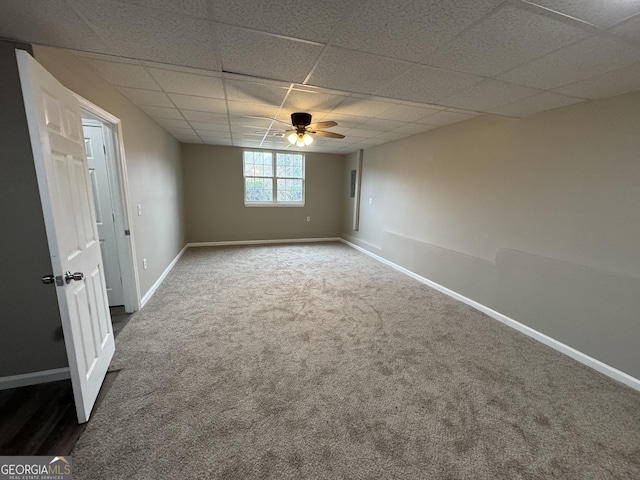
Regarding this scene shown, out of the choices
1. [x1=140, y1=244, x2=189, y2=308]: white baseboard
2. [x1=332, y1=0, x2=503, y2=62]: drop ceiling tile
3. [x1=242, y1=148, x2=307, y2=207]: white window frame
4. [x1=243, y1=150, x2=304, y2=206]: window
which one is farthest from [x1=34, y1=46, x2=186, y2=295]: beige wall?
[x1=332, y1=0, x2=503, y2=62]: drop ceiling tile

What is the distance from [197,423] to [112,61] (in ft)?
8.31

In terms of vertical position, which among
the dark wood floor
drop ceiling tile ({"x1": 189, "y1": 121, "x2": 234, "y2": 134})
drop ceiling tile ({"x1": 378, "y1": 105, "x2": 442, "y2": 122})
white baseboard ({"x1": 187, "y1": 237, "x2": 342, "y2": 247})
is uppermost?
drop ceiling tile ({"x1": 378, "y1": 105, "x2": 442, "y2": 122})

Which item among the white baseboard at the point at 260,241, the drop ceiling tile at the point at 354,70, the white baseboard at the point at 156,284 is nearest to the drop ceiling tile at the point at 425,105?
the drop ceiling tile at the point at 354,70

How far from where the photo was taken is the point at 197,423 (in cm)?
156

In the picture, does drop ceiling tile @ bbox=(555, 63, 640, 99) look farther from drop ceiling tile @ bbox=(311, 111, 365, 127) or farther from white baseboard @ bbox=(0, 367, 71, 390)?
white baseboard @ bbox=(0, 367, 71, 390)

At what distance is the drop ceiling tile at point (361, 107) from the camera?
104 inches

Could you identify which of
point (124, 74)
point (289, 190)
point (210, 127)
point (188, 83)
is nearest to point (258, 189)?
point (289, 190)

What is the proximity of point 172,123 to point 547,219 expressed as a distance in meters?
4.71

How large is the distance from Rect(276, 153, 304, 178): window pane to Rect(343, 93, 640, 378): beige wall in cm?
318

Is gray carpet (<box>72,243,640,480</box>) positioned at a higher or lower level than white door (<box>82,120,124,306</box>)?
lower

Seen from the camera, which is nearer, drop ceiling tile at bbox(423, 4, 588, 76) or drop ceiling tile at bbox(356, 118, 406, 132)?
drop ceiling tile at bbox(423, 4, 588, 76)

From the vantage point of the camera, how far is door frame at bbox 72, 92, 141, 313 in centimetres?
253

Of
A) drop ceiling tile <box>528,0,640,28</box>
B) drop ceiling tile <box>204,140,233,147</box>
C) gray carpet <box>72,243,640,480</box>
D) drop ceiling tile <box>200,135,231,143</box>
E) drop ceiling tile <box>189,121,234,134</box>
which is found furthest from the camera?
drop ceiling tile <box>204,140,233,147</box>

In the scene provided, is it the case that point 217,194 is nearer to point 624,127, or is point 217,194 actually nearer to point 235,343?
point 235,343
